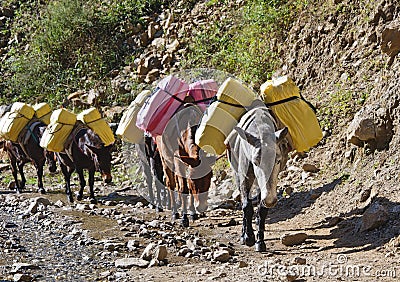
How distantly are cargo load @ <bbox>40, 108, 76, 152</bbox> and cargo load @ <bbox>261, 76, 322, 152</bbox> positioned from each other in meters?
5.66

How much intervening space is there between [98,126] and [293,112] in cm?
537

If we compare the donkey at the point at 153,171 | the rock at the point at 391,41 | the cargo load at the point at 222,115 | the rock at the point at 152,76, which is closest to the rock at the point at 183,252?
the cargo load at the point at 222,115

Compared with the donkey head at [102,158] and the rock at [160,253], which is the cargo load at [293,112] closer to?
the rock at [160,253]

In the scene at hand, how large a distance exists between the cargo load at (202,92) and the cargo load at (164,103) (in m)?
0.12

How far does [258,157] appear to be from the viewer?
6582mm

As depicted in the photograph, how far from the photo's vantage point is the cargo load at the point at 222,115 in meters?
7.41

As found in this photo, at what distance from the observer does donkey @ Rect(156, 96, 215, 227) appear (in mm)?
8375

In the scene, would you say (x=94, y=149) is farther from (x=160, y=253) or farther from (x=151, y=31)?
(x=151, y=31)

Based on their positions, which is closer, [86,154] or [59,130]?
[86,154]

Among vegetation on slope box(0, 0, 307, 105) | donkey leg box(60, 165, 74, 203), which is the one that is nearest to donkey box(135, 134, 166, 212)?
donkey leg box(60, 165, 74, 203)

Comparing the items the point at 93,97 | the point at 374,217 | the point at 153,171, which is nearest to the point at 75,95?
the point at 93,97

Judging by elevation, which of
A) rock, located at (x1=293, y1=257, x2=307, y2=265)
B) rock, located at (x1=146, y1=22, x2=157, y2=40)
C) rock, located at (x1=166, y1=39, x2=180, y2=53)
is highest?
rock, located at (x1=146, y1=22, x2=157, y2=40)

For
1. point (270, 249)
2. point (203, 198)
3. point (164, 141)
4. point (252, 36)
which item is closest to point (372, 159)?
point (270, 249)

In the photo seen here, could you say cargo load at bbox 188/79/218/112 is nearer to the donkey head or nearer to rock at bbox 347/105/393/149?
rock at bbox 347/105/393/149
